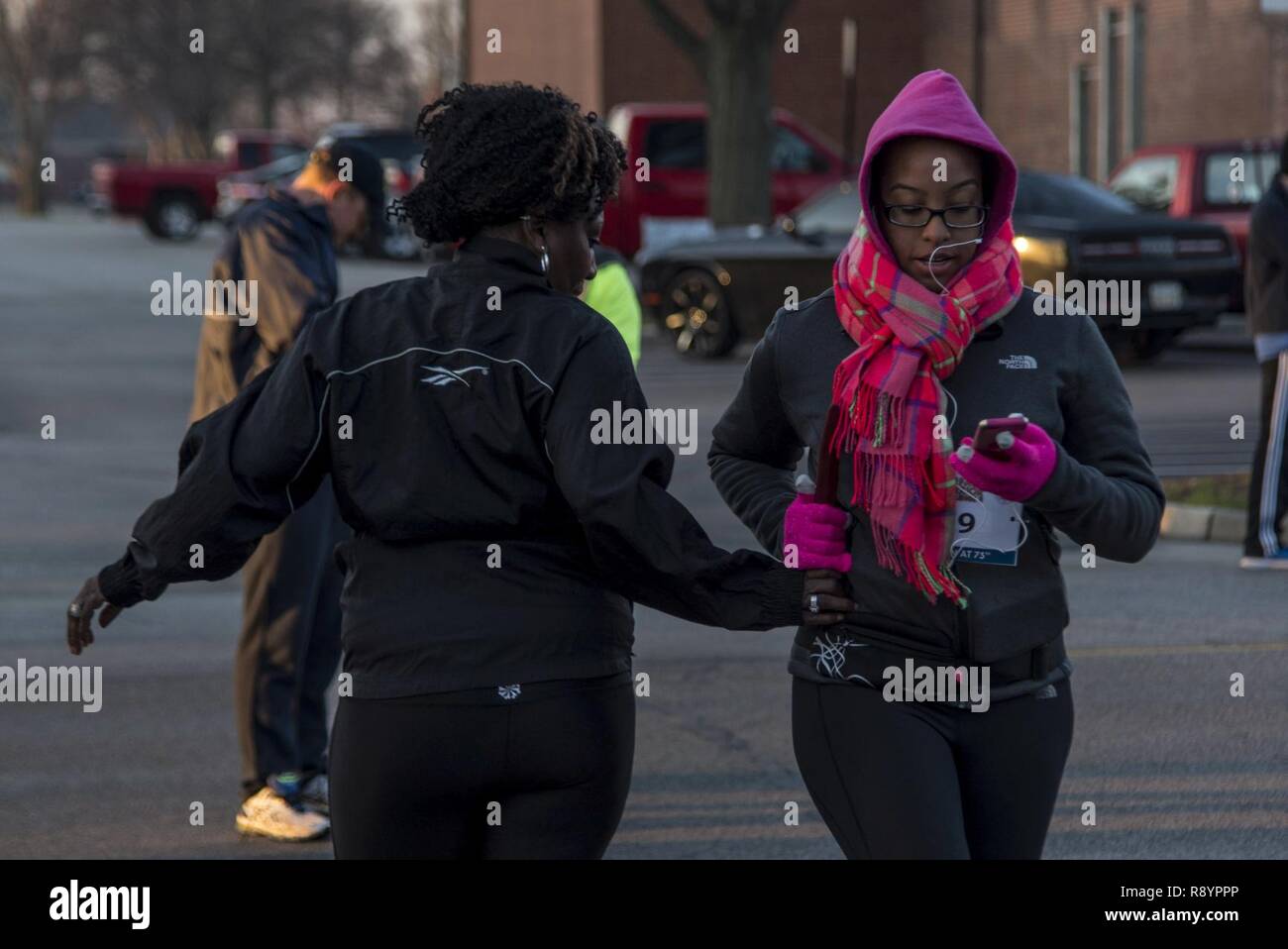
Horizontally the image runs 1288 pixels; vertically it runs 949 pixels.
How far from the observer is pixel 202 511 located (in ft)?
10.9

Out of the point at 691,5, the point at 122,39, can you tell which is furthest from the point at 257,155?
the point at 122,39

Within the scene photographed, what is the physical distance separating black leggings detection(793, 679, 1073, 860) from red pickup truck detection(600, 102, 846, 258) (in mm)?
21945

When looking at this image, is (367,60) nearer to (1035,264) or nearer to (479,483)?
(1035,264)

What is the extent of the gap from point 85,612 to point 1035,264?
15330 millimetres

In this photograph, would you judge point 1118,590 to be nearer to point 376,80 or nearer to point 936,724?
point 936,724

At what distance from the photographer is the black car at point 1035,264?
17969mm

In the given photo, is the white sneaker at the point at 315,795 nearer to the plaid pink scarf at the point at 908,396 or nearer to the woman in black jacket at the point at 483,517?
the woman in black jacket at the point at 483,517

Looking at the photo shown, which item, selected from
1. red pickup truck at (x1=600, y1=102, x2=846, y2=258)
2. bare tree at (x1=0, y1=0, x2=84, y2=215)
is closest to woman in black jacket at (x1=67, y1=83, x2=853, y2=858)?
red pickup truck at (x1=600, y1=102, x2=846, y2=258)

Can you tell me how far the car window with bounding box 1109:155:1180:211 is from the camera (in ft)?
68.2

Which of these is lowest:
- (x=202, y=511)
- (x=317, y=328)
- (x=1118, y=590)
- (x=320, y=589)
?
(x=1118, y=590)

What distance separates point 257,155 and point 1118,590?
38282mm

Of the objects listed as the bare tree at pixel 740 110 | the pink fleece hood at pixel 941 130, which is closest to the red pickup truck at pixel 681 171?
the bare tree at pixel 740 110

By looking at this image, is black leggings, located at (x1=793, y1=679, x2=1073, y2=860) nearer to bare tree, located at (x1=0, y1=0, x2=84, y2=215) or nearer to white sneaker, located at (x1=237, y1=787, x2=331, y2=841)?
white sneaker, located at (x1=237, y1=787, x2=331, y2=841)

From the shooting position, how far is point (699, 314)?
777 inches
